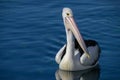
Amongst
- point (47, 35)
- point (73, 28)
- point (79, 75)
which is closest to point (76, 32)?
point (73, 28)

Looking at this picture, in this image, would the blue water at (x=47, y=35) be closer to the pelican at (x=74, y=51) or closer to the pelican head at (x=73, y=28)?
the pelican at (x=74, y=51)

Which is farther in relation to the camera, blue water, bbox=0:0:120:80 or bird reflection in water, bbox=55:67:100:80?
blue water, bbox=0:0:120:80

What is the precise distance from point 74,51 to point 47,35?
2.94 meters

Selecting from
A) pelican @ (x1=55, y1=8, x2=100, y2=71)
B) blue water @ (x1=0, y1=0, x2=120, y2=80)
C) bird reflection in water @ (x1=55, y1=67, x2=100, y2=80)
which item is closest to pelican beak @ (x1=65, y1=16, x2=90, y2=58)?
pelican @ (x1=55, y1=8, x2=100, y2=71)

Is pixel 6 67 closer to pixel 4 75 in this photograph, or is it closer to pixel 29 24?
pixel 4 75

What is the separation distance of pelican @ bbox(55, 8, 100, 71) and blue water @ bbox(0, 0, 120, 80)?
29 cm

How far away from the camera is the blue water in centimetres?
1340

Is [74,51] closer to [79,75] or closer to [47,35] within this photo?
[79,75]

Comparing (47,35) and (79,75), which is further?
(47,35)

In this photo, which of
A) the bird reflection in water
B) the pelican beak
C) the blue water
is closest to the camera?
the pelican beak

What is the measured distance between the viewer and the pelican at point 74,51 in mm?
12750

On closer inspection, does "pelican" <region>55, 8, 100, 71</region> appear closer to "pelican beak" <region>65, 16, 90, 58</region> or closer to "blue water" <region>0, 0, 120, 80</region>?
"pelican beak" <region>65, 16, 90, 58</region>

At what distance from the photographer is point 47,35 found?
15938 mm

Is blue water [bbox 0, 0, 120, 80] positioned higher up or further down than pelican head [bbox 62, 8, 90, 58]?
further down
